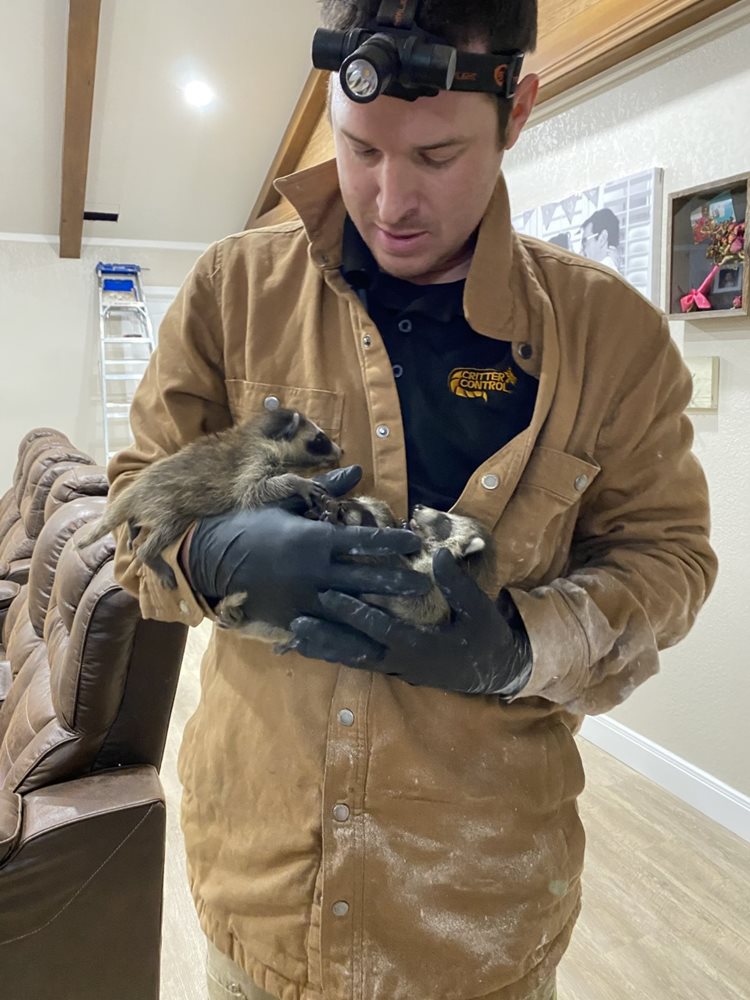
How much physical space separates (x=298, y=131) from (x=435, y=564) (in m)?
6.04

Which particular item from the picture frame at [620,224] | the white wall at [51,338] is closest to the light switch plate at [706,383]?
the picture frame at [620,224]

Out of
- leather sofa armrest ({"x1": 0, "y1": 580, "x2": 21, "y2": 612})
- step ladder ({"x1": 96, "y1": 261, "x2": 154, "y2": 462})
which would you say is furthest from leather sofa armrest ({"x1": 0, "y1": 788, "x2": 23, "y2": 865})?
step ladder ({"x1": 96, "y1": 261, "x2": 154, "y2": 462})

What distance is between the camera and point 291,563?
39.2 inches

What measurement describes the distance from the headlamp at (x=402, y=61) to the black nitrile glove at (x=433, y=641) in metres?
0.57

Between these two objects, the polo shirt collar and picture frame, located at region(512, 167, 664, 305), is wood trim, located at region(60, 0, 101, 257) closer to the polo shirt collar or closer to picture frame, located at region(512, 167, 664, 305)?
picture frame, located at region(512, 167, 664, 305)

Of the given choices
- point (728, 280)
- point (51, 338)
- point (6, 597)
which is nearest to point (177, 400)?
point (728, 280)

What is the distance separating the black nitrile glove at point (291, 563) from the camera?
96 centimetres

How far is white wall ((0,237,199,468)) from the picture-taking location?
7.34 metres

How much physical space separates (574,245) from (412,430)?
2.72m

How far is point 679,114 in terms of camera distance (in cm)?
284

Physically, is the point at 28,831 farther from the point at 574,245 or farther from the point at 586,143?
the point at 586,143

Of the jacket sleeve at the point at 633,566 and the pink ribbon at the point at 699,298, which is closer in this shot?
the jacket sleeve at the point at 633,566

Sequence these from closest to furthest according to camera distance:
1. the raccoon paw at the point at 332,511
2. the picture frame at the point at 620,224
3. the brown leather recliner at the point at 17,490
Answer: the raccoon paw at the point at 332,511, the picture frame at the point at 620,224, the brown leather recliner at the point at 17,490

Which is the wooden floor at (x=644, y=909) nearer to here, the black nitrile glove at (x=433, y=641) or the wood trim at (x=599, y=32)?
the black nitrile glove at (x=433, y=641)
